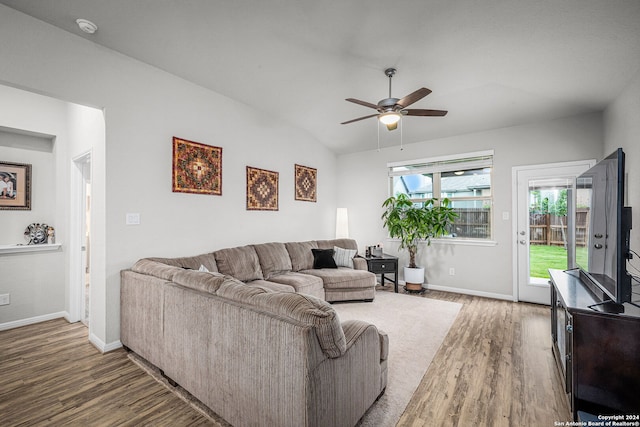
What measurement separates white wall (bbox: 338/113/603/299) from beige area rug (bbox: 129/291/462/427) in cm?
84

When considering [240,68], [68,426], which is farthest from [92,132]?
[68,426]

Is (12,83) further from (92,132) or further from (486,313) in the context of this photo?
(486,313)

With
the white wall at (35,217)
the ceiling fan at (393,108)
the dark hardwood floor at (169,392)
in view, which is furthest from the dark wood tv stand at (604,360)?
the white wall at (35,217)

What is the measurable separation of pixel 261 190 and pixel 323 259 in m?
1.48

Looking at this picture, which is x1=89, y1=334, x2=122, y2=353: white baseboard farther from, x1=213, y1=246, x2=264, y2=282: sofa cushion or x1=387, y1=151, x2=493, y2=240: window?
x1=387, y1=151, x2=493, y2=240: window

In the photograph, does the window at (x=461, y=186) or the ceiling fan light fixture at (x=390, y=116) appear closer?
the ceiling fan light fixture at (x=390, y=116)

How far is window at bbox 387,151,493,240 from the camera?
473 cm

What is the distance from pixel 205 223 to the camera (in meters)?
3.69

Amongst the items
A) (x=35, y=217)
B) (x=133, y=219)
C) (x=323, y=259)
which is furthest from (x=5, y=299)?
(x=323, y=259)

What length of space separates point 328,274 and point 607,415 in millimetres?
3049

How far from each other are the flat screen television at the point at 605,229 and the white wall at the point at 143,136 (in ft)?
12.3

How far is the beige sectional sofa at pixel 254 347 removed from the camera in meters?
1.37

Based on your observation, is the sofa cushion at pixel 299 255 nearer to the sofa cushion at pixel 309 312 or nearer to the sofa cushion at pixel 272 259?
the sofa cushion at pixel 272 259

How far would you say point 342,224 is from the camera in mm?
5664
